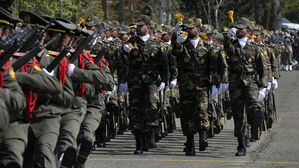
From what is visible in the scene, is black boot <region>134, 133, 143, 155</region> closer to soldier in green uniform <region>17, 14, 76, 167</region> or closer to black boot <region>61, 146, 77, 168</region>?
soldier in green uniform <region>17, 14, 76, 167</region>

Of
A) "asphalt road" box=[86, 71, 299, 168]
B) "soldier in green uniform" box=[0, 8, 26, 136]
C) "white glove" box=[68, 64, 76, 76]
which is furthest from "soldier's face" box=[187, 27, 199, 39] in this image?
"soldier in green uniform" box=[0, 8, 26, 136]

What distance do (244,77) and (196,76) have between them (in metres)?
0.81

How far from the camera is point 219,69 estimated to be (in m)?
12.3

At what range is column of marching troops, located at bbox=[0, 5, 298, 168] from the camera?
292 inches

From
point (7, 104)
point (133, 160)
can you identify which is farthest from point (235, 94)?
point (7, 104)

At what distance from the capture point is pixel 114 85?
14.0 m

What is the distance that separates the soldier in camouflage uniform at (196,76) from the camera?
1220 centimetres

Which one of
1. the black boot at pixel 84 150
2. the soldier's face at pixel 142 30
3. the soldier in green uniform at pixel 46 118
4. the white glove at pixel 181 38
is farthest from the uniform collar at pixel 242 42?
the soldier in green uniform at pixel 46 118

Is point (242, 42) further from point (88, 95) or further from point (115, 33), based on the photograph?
point (115, 33)

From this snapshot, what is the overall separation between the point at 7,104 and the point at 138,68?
Answer: 5893 mm

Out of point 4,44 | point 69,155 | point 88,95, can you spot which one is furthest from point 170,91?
point 4,44

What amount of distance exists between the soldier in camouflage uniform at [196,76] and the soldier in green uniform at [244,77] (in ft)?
1.40

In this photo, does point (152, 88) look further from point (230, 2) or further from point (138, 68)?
point (230, 2)

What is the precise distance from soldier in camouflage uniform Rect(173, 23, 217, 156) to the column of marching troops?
0.6 inches
